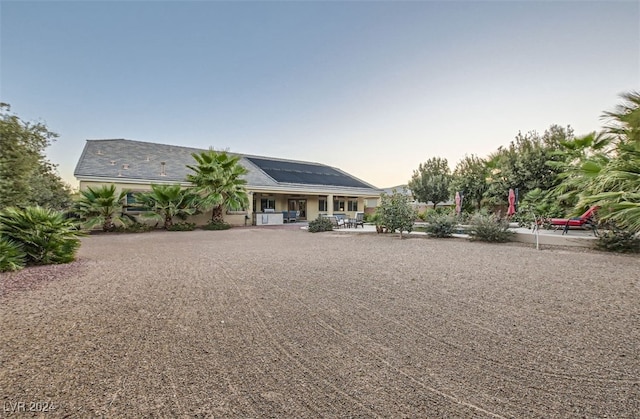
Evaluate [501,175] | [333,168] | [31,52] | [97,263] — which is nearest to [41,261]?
[97,263]

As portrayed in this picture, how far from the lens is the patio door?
26.5 metres

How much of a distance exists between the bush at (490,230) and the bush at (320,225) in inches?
297

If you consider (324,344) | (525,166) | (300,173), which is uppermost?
(300,173)

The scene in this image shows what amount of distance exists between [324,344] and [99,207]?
16.7m

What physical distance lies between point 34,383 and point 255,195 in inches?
865

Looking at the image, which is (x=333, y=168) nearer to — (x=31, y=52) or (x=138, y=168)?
(x=138, y=168)

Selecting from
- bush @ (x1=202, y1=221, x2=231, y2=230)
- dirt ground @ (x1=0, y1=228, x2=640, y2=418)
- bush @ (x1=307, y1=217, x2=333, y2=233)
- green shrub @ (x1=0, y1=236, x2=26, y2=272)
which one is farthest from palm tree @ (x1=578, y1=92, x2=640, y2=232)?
bush @ (x1=202, y1=221, x2=231, y2=230)

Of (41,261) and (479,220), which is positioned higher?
(479,220)

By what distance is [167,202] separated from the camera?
16.4m

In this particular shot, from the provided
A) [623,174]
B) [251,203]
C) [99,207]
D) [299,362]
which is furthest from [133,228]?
[623,174]

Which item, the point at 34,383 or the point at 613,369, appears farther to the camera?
the point at 613,369

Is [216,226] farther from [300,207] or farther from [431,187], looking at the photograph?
[431,187]

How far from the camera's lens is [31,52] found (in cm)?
1145

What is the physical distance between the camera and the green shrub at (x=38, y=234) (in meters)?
6.59
